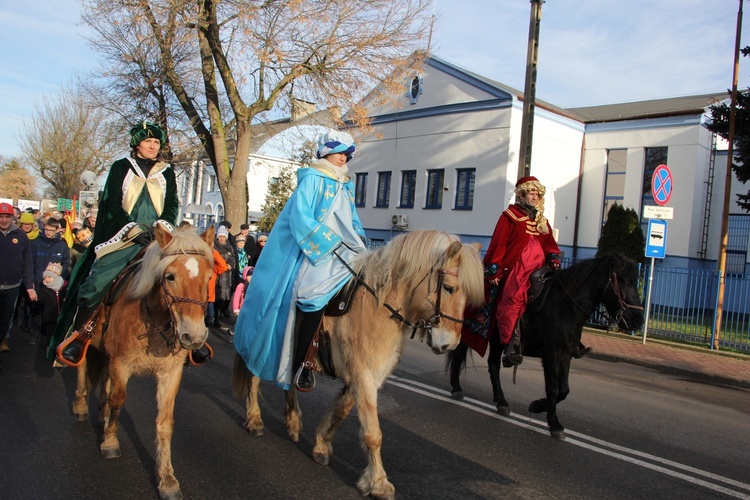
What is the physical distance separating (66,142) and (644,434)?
44.7 metres

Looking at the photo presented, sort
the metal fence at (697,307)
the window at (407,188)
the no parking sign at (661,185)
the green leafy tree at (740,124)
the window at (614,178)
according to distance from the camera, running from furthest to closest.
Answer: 1. the window at (407,188)
2. the window at (614,178)
3. the green leafy tree at (740,124)
4. the metal fence at (697,307)
5. the no parking sign at (661,185)

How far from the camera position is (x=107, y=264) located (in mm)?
4465

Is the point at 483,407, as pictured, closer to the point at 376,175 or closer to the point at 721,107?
the point at 721,107

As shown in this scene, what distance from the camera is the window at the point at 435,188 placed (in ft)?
81.7

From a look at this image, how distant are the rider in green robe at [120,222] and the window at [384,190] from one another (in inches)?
878

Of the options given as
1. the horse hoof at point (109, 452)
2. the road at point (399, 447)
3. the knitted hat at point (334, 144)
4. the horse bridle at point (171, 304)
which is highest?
the knitted hat at point (334, 144)

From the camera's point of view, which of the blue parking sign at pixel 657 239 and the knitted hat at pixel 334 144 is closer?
the knitted hat at pixel 334 144

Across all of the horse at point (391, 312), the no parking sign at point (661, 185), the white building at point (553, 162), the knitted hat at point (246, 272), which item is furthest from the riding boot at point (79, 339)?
the white building at point (553, 162)

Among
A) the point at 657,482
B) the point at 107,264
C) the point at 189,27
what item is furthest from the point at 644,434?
the point at 189,27

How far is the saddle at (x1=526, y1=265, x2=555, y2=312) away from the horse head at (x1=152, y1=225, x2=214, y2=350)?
11.5 ft

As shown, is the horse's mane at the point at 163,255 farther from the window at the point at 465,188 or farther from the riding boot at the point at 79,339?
the window at the point at 465,188

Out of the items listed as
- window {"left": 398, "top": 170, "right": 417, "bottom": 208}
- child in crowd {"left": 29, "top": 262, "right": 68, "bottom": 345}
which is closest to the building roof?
window {"left": 398, "top": 170, "right": 417, "bottom": 208}

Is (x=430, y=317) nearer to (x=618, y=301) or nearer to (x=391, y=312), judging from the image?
(x=391, y=312)

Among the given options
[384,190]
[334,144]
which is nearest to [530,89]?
[334,144]
